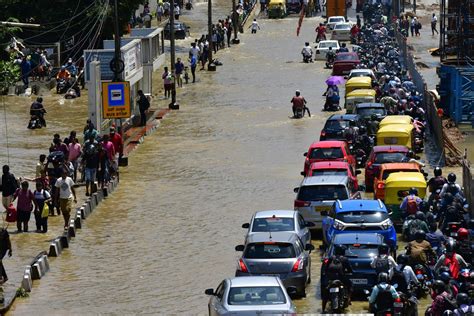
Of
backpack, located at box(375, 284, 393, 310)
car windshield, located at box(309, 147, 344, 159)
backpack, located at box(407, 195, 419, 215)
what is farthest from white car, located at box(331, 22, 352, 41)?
backpack, located at box(375, 284, 393, 310)

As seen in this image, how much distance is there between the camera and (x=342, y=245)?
2902cm

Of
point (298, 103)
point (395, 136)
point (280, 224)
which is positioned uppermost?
point (280, 224)

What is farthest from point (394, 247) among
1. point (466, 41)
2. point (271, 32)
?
point (271, 32)

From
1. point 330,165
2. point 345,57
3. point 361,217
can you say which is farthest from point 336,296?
point 345,57

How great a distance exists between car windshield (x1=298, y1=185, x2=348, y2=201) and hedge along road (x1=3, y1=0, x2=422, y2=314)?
71.1 inches

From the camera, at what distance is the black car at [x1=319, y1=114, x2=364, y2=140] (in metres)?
46.8

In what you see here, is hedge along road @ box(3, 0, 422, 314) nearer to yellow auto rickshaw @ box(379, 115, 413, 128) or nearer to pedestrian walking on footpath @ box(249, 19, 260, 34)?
yellow auto rickshaw @ box(379, 115, 413, 128)

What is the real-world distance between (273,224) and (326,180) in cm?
440

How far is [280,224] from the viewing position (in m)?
31.6

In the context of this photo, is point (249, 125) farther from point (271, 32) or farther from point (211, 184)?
point (271, 32)

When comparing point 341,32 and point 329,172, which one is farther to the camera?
point 341,32

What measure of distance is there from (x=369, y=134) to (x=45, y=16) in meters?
26.6

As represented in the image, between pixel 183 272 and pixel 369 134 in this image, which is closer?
pixel 183 272

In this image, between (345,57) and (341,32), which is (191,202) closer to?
(345,57)
